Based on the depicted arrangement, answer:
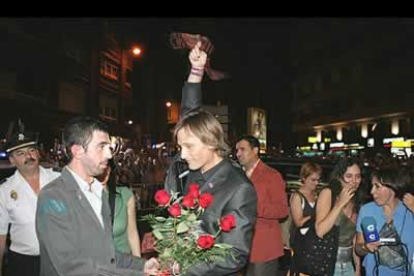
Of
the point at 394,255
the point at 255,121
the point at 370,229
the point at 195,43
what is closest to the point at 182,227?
the point at 195,43

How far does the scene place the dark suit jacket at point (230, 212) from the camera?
252cm

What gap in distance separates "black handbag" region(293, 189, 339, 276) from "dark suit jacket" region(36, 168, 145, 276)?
2.07m

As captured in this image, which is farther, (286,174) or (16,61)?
(16,61)

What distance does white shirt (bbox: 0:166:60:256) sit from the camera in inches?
171

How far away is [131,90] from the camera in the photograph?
60031 mm

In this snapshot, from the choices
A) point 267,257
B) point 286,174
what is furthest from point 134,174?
point 267,257

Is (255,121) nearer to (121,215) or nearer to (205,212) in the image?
(121,215)

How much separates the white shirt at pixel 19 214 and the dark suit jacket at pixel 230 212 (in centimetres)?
229

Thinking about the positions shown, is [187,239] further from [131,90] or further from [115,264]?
[131,90]

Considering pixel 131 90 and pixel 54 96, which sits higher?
pixel 131 90

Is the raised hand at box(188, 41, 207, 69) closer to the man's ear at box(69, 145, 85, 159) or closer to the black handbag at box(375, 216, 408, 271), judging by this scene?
the man's ear at box(69, 145, 85, 159)

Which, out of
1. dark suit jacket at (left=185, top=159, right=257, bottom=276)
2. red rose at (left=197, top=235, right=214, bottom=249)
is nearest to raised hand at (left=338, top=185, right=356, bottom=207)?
dark suit jacket at (left=185, top=159, right=257, bottom=276)

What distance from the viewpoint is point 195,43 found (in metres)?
3.64

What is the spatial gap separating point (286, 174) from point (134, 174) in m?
7.03
